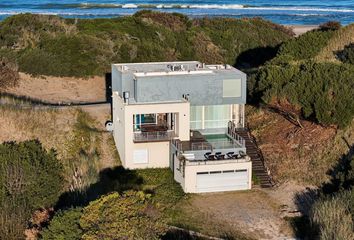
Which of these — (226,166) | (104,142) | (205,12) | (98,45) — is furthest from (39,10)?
(226,166)

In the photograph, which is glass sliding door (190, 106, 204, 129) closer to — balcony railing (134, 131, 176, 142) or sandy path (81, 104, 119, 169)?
balcony railing (134, 131, 176, 142)

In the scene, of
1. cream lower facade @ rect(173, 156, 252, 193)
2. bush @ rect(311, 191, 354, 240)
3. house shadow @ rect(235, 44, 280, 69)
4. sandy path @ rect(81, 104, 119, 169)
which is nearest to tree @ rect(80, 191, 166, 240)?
bush @ rect(311, 191, 354, 240)

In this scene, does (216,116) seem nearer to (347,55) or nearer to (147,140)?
(147,140)

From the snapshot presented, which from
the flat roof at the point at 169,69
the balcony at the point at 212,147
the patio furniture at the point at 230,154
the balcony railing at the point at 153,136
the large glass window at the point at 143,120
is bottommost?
the patio furniture at the point at 230,154

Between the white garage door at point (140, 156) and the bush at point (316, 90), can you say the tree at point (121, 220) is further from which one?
the bush at point (316, 90)

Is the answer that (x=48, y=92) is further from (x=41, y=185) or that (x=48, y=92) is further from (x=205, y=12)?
(x=205, y=12)

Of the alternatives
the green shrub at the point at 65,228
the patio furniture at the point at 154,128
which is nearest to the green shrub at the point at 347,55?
the patio furniture at the point at 154,128
